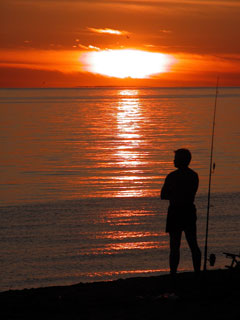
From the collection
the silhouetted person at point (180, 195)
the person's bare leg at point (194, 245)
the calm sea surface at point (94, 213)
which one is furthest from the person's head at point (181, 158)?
the calm sea surface at point (94, 213)

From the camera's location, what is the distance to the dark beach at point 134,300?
20.8 ft

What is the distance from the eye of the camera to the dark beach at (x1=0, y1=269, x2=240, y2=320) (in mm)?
6351

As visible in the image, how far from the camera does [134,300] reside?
7090 mm

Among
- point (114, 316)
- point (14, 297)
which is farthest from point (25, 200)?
point (114, 316)

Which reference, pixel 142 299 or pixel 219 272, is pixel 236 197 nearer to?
pixel 219 272

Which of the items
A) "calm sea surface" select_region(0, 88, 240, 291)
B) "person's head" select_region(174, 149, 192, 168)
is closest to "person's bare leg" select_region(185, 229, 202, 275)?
"person's head" select_region(174, 149, 192, 168)

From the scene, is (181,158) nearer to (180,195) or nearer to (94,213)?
(180,195)

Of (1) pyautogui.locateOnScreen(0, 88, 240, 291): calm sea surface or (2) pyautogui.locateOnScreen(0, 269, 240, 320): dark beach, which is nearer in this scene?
(2) pyautogui.locateOnScreen(0, 269, 240, 320): dark beach

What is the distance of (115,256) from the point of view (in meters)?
13.0

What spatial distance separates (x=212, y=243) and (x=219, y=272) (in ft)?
16.0

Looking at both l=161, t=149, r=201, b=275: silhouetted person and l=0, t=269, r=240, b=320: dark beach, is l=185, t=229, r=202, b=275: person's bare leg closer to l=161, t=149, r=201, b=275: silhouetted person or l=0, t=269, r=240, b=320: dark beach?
l=161, t=149, r=201, b=275: silhouetted person

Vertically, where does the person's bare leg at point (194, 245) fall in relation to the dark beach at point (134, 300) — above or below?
above

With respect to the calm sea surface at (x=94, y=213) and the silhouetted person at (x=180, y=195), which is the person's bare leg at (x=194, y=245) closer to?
the silhouetted person at (x=180, y=195)

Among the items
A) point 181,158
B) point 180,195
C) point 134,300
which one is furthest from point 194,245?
point 181,158
